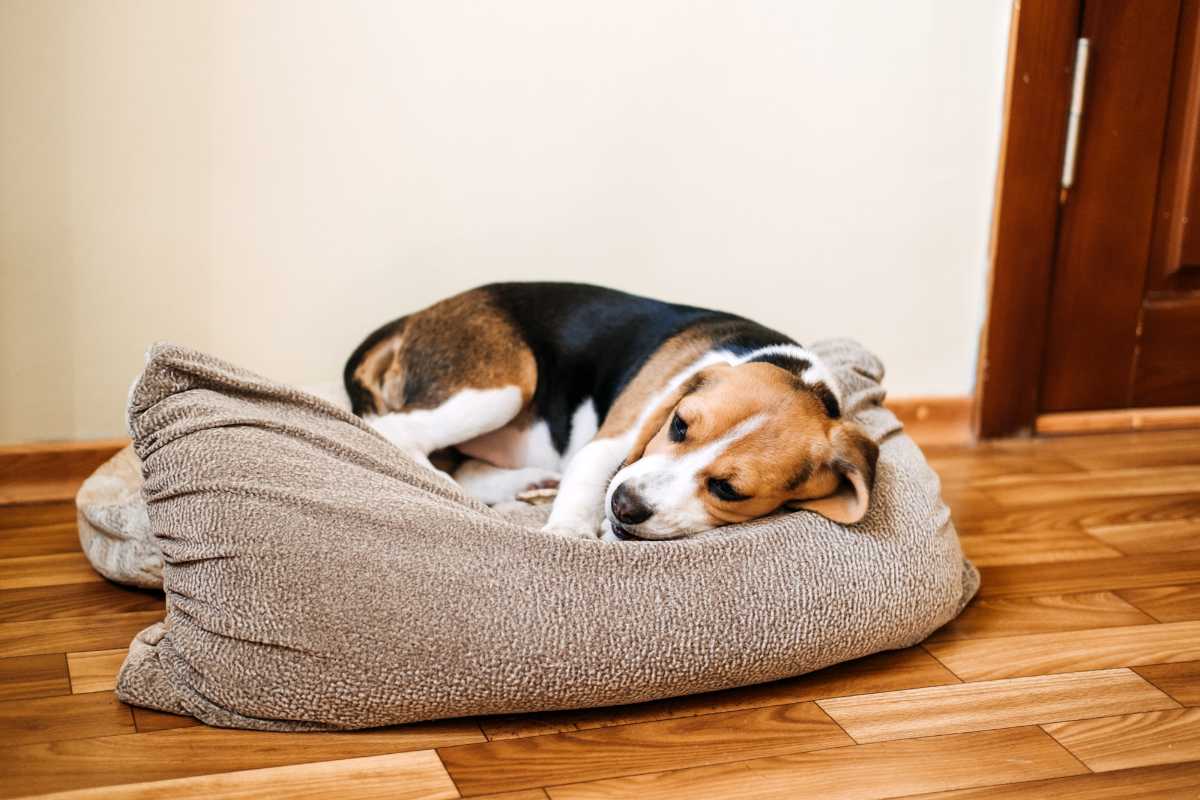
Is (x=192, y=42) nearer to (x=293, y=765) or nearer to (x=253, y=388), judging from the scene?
(x=253, y=388)

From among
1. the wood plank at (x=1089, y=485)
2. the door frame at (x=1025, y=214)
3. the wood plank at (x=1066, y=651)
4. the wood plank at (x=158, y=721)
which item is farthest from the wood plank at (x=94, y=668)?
the door frame at (x=1025, y=214)

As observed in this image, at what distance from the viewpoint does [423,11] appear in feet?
10.4

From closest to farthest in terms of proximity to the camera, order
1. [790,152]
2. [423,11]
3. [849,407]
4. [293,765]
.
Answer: [293,765], [849,407], [423,11], [790,152]

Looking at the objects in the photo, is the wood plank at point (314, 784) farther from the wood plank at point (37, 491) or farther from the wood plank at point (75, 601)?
the wood plank at point (37, 491)

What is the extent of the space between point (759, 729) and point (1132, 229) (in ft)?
8.06

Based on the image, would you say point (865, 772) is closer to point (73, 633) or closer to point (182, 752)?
point (182, 752)

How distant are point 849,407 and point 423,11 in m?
1.52

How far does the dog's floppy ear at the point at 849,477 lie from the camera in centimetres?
229

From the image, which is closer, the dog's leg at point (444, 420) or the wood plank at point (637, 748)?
the wood plank at point (637, 748)

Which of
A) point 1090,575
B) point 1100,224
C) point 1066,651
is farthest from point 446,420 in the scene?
point 1100,224

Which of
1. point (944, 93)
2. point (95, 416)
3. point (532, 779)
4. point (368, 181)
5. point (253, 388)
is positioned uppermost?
point (944, 93)

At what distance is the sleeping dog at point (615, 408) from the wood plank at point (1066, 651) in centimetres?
39

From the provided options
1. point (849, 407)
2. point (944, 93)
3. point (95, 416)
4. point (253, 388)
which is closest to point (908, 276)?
point (944, 93)

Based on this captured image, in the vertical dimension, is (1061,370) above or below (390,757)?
above
